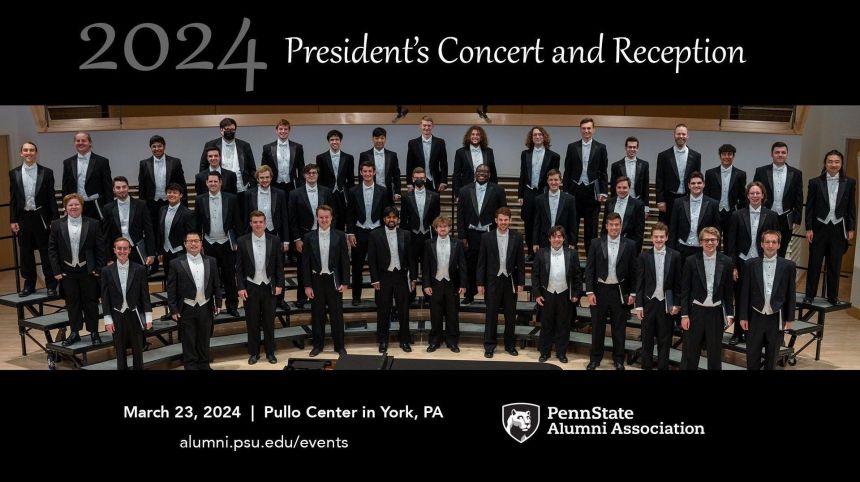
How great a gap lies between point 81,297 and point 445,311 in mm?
2845

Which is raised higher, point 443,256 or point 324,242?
point 324,242

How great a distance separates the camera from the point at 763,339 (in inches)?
261

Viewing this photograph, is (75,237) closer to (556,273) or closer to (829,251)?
(556,273)

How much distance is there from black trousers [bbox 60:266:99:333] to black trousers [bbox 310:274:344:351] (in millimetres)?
1664

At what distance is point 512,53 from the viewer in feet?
19.8

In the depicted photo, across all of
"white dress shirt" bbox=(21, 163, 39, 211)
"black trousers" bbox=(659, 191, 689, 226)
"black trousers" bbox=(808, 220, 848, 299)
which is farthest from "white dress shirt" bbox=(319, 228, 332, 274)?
"black trousers" bbox=(808, 220, 848, 299)

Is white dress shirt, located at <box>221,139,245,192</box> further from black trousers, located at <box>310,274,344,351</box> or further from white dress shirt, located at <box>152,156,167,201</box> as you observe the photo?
black trousers, located at <box>310,274,344,351</box>

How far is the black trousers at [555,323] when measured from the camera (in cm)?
732

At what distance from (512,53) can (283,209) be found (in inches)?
102

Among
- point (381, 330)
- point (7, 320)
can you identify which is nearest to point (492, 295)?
point (381, 330)

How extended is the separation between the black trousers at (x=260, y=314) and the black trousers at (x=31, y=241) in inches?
66.9

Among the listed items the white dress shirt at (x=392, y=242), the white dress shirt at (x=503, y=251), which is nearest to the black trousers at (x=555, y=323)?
the white dress shirt at (x=503, y=251)
